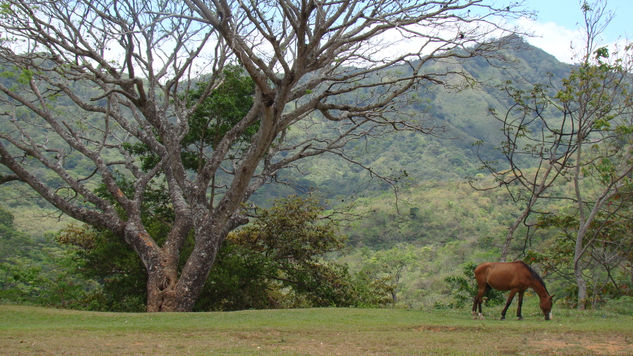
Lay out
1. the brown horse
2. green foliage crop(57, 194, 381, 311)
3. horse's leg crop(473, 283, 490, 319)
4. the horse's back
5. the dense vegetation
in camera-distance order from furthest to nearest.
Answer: the dense vegetation < green foliage crop(57, 194, 381, 311) < horse's leg crop(473, 283, 490, 319) < the horse's back < the brown horse

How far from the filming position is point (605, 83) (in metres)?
14.9

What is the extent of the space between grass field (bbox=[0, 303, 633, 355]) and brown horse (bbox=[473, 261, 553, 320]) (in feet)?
1.72

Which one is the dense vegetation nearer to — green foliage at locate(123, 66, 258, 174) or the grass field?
green foliage at locate(123, 66, 258, 174)

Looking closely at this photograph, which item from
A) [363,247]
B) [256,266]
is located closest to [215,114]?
[256,266]

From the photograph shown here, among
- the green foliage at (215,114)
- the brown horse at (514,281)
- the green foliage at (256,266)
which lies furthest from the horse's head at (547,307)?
the green foliage at (215,114)

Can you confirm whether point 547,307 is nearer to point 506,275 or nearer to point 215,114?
point 506,275

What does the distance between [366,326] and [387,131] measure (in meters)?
8.83

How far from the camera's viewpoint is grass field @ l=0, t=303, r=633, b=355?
22.9 ft

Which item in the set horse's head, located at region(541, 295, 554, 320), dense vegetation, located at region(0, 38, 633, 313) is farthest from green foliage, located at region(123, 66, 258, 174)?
horse's head, located at region(541, 295, 554, 320)

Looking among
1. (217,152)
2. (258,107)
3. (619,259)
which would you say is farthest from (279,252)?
(619,259)

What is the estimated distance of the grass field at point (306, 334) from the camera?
22.9 ft

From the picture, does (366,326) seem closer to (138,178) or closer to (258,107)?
(258,107)

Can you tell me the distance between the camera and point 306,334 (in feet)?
28.3

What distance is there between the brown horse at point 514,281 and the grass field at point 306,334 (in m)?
0.53
